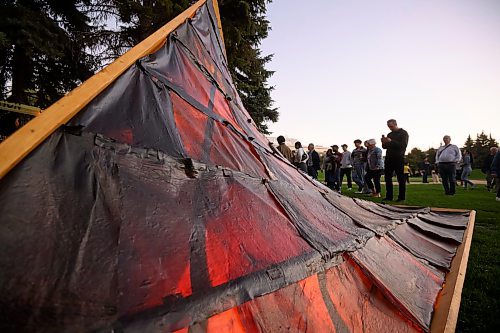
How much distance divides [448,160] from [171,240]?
9042mm

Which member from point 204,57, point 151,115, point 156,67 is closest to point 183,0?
point 204,57

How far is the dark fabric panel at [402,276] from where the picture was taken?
1382 mm

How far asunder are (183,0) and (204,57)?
6.58 metres

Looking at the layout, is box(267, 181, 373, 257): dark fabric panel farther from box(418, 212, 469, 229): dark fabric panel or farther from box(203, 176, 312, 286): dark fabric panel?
box(418, 212, 469, 229): dark fabric panel

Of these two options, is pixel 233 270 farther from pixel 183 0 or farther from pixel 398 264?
pixel 183 0

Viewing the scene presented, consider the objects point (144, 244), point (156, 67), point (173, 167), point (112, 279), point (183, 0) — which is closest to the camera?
point (112, 279)

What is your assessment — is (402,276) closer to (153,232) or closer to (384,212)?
(384,212)

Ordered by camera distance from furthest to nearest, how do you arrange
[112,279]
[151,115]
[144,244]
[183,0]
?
[183,0] → [151,115] → [144,244] → [112,279]

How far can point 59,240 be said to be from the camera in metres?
0.80

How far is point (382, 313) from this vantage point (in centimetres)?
130

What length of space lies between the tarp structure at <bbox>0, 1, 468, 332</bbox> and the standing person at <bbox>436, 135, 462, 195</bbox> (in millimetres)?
7380

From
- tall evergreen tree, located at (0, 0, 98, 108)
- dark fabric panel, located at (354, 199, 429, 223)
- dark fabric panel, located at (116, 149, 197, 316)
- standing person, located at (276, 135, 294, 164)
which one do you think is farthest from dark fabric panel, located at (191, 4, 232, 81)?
tall evergreen tree, located at (0, 0, 98, 108)

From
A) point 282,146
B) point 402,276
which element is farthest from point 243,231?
point 282,146

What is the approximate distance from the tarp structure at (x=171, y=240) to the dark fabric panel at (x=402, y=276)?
0.04 ft
